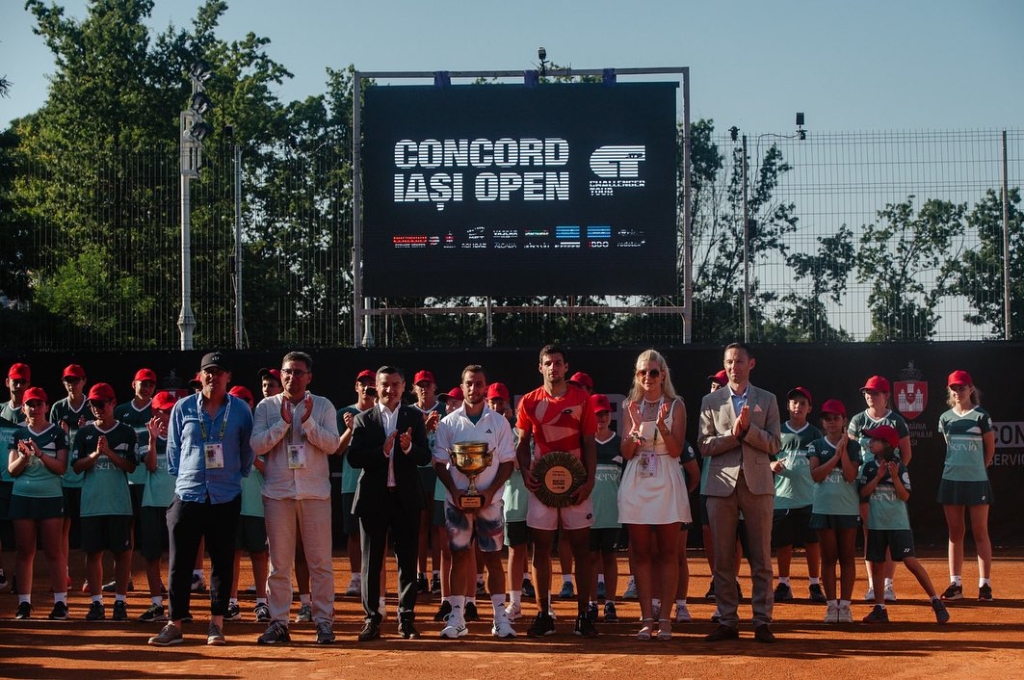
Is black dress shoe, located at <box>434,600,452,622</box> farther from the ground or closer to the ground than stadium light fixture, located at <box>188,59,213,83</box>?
closer to the ground

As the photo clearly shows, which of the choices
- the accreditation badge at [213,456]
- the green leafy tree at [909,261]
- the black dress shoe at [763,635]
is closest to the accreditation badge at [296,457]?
the accreditation badge at [213,456]

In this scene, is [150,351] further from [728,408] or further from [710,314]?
[728,408]

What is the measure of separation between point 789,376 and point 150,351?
7535mm

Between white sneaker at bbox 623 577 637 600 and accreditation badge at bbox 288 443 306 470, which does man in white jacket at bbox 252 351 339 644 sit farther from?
white sneaker at bbox 623 577 637 600

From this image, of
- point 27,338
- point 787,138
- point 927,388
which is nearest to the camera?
point 927,388

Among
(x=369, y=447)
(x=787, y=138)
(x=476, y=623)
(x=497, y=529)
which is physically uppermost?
(x=787, y=138)

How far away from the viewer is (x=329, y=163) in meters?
16.7

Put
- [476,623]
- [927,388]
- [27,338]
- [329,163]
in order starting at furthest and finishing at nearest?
[27,338] < [329,163] < [927,388] < [476,623]

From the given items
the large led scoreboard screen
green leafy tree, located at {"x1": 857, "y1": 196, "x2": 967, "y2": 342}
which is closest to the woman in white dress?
the large led scoreboard screen

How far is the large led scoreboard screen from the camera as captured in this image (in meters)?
15.3

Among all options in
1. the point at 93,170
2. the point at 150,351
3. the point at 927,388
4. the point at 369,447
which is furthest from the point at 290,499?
the point at 93,170

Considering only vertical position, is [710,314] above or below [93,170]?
below

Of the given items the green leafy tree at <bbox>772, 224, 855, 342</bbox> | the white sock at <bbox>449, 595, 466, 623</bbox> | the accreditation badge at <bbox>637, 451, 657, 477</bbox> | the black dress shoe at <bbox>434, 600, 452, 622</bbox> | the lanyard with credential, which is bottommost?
the black dress shoe at <bbox>434, 600, 452, 622</bbox>

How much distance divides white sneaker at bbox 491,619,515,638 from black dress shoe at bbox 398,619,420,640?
54 centimetres
